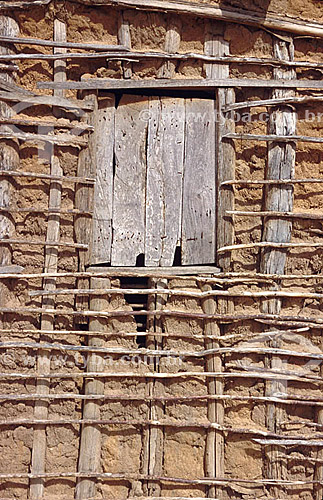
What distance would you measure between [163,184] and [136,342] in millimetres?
1362

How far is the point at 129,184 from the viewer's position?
392cm

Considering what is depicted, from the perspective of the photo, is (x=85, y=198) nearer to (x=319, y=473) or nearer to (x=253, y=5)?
(x=253, y=5)

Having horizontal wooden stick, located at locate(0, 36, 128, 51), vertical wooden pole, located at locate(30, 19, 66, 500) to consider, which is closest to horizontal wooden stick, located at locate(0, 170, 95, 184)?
vertical wooden pole, located at locate(30, 19, 66, 500)

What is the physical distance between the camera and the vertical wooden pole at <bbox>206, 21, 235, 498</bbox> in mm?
3750

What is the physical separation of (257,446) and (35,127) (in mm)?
3205

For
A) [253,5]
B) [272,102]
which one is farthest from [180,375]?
[253,5]

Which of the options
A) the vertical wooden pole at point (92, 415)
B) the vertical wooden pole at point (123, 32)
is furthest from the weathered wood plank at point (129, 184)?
the vertical wooden pole at point (123, 32)

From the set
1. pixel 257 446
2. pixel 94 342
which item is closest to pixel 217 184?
pixel 94 342

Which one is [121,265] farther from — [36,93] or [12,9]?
[12,9]

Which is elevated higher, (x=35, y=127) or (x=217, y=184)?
(x=35, y=127)

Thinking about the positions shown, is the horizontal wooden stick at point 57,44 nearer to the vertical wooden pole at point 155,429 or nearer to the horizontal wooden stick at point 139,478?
the vertical wooden pole at point 155,429

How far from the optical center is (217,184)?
3926 millimetres

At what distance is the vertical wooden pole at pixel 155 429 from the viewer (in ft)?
12.3

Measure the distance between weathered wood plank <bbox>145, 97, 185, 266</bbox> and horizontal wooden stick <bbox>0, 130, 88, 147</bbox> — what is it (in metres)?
0.60
